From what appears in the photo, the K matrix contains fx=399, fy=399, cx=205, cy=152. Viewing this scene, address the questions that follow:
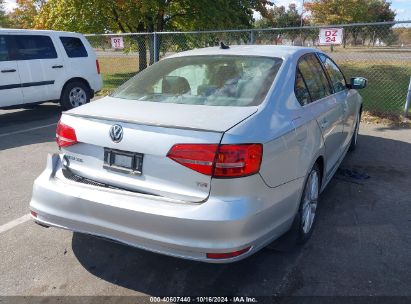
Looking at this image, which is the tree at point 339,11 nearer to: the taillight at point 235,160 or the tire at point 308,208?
the tire at point 308,208

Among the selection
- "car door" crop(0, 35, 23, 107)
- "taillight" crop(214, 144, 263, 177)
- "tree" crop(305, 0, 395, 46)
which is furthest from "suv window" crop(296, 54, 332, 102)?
"tree" crop(305, 0, 395, 46)

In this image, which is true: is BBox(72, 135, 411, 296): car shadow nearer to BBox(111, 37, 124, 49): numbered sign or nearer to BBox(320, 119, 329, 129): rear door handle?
BBox(320, 119, 329, 129): rear door handle

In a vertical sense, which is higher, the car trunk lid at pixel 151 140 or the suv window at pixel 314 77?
the suv window at pixel 314 77

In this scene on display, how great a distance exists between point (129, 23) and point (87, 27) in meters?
1.79

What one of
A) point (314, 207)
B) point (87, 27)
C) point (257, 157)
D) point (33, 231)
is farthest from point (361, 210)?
point (87, 27)

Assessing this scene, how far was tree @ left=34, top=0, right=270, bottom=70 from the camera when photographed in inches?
568

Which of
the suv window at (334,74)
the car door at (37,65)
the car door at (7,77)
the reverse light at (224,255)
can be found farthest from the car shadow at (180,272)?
the car door at (37,65)

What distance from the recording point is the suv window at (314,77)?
3588 mm

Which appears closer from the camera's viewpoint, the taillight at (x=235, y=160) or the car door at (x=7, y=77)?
the taillight at (x=235, y=160)

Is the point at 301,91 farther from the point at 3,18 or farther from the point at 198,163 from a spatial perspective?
the point at 3,18

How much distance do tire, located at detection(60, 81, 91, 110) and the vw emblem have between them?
7084 millimetres

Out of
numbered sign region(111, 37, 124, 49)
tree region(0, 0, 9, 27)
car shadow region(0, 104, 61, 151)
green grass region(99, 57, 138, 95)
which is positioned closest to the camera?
car shadow region(0, 104, 61, 151)

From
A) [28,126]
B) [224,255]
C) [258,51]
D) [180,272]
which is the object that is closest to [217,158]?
[224,255]

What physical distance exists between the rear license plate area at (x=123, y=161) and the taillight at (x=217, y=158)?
11.1 inches
